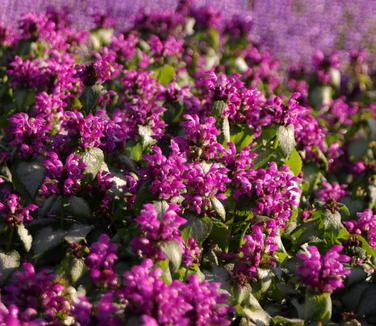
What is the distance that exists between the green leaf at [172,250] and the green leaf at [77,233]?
624 millimetres

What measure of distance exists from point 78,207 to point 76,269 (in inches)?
15.4

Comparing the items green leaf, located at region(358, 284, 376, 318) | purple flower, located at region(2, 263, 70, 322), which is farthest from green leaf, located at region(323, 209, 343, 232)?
purple flower, located at region(2, 263, 70, 322)

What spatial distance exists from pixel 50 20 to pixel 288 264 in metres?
3.66

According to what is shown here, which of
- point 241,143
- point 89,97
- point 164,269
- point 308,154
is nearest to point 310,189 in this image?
point 308,154

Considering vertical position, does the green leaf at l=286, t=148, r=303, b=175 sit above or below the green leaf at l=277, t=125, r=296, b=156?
below

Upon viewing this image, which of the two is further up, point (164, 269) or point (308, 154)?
point (164, 269)

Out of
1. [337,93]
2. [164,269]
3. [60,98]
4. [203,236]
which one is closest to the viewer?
[164,269]

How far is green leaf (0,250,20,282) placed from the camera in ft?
10.4

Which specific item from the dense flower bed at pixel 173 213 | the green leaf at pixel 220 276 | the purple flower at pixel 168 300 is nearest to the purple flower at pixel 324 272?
the dense flower bed at pixel 173 213

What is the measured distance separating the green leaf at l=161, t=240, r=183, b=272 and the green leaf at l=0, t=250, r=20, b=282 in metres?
0.91

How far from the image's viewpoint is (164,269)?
9.07 feet

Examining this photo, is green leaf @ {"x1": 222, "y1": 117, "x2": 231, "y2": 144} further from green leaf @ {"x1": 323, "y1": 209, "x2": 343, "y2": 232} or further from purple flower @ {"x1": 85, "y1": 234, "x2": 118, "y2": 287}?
purple flower @ {"x1": 85, "y1": 234, "x2": 118, "y2": 287}

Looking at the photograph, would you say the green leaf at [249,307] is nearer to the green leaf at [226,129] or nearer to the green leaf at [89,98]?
the green leaf at [226,129]

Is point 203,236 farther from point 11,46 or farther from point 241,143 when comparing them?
point 11,46
